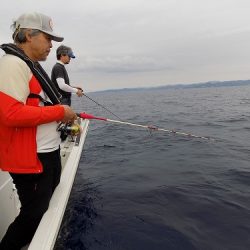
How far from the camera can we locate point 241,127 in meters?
12.6

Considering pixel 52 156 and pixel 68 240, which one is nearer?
pixel 52 156

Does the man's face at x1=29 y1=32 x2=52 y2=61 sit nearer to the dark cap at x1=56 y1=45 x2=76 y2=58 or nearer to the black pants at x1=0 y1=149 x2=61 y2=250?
the black pants at x1=0 y1=149 x2=61 y2=250

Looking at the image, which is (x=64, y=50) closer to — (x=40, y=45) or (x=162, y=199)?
(x=40, y=45)

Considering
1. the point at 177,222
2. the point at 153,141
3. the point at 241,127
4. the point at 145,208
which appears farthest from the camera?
the point at 241,127

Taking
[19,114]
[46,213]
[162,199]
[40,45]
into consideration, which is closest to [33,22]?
[40,45]

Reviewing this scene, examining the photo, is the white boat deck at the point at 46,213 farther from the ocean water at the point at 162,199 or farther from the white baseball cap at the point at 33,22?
the white baseball cap at the point at 33,22

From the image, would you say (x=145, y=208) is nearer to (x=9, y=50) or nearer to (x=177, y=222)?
(x=177, y=222)

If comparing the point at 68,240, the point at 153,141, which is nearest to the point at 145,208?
the point at 68,240

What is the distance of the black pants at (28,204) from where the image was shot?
269 cm

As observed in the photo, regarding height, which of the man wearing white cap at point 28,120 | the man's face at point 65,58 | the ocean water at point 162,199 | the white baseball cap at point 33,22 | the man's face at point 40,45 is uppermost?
the man's face at point 65,58

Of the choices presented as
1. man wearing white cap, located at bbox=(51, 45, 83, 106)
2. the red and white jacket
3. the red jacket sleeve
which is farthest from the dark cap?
the red jacket sleeve

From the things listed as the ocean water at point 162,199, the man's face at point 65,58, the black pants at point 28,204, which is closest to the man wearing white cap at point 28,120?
the black pants at point 28,204

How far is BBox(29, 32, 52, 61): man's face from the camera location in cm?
264

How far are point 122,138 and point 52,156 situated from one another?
8.97 m
